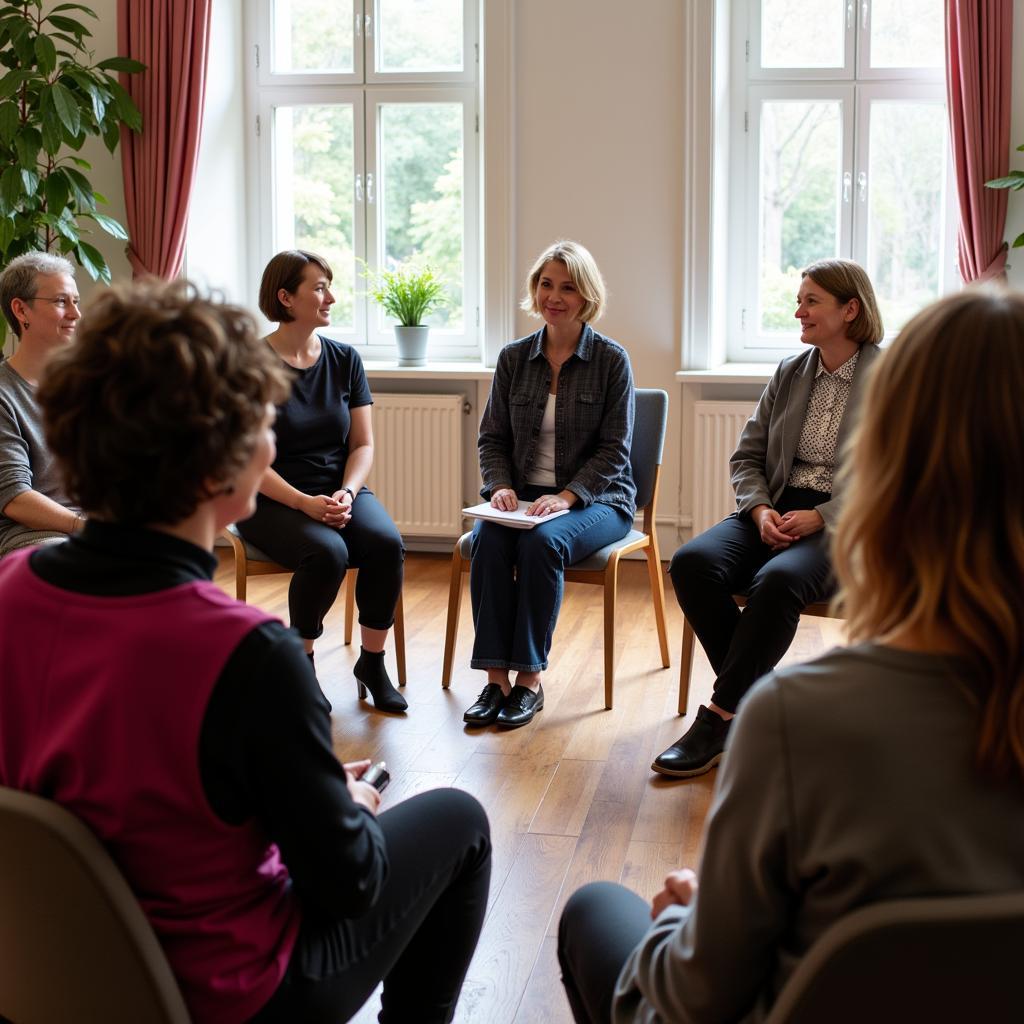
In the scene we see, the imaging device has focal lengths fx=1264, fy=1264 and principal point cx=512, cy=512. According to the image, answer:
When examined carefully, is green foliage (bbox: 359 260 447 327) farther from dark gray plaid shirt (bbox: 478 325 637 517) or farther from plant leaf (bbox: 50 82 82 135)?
dark gray plaid shirt (bbox: 478 325 637 517)

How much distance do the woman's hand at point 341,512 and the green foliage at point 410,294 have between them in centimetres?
192

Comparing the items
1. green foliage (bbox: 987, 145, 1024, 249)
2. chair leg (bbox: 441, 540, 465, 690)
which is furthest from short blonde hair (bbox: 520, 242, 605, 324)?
green foliage (bbox: 987, 145, 1024, 249)

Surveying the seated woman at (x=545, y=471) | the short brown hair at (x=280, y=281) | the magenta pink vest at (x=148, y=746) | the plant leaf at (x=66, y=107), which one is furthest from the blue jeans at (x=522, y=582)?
the plant leaf at (x=66, y=107)

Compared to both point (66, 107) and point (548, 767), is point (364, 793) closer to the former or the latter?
point (548, 767)

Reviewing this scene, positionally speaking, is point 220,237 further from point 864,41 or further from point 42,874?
point 42,874

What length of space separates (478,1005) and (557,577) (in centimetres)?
150

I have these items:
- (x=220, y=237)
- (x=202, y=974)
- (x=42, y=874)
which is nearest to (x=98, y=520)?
(x=42, y=874)

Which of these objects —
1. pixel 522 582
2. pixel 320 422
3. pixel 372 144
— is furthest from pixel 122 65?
pixel 522 582

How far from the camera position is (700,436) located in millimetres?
4969

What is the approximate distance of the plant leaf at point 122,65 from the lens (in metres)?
4.81

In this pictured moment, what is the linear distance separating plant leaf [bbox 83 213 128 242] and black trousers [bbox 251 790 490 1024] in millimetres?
3802

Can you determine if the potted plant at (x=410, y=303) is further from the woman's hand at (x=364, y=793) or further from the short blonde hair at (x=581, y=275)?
the woman's hand at (x=364, y=793)

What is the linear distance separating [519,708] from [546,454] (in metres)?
0.77

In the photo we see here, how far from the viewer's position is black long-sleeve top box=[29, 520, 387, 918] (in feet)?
3.59
